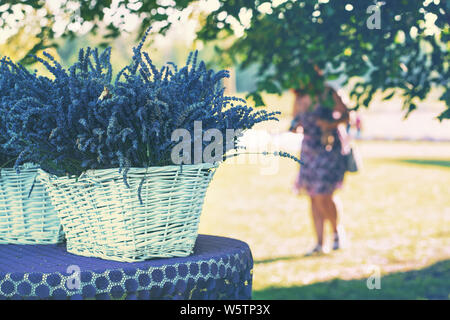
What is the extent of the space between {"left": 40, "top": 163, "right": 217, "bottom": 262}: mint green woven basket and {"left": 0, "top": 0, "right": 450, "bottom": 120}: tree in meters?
1.19

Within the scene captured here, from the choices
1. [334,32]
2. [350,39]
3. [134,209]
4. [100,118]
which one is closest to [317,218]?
[350,39]

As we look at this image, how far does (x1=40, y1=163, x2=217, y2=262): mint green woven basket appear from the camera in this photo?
173 cm

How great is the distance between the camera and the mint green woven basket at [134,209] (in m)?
1.73

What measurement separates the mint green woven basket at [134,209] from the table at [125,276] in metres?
0.05

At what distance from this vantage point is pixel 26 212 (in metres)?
2.12

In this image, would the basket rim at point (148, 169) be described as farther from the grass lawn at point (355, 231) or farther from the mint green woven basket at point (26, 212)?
the grass lawn at point (355, 231)

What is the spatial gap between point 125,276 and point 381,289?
3355 millimetres

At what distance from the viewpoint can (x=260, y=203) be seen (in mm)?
10125

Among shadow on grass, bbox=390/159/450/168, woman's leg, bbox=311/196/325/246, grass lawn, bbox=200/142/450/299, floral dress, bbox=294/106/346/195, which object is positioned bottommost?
shadow on grass, bbox=390/159/450/168

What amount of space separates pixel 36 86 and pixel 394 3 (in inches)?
70.8

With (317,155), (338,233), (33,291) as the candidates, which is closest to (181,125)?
(33,291)

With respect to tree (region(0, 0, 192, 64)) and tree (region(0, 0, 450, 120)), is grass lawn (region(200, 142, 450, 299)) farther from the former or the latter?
tree (region(0, 0, 192, 64))
